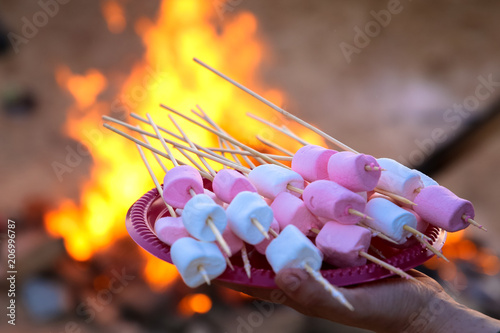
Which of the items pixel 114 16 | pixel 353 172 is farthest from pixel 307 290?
pixel 114 16

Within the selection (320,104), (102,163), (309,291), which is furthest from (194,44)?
(309,291)

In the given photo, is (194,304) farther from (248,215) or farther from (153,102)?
(248,215)

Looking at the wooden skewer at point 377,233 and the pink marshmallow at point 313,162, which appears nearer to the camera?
the wooden skewer at point 377,233

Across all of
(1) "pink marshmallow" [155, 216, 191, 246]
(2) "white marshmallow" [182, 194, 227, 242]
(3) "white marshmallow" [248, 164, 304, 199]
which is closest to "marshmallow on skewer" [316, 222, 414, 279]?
(3) "white marshmallow" [248, 164, 304, 199]

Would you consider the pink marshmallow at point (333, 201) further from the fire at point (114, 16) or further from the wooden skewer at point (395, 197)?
the fire at point (114, 16)

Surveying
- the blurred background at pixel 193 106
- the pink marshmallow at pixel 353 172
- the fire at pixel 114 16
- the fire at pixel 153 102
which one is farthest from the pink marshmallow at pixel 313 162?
the fire at pixel 114 16

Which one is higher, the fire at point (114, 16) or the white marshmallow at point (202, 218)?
the white marshmallow at point (202, 218)

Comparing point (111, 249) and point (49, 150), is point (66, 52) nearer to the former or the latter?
point (49, 150)
